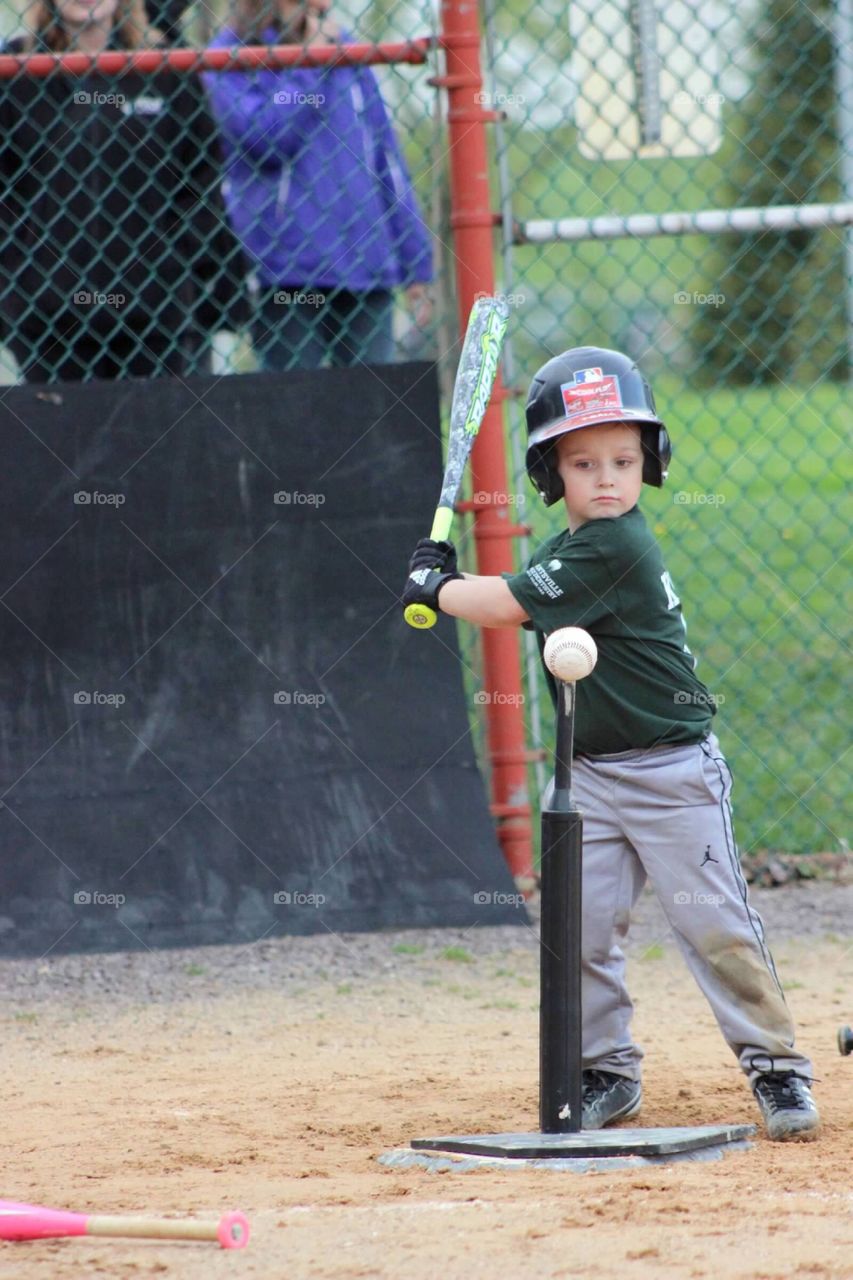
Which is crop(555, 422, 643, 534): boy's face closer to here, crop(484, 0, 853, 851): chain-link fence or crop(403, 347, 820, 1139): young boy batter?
crop(403, 347, 820, 1139): young boy batter

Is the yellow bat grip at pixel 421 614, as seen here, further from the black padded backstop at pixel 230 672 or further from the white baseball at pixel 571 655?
the black padded backstop at pixel 230 672

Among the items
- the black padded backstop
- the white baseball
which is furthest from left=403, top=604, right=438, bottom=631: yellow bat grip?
the black padded backstop

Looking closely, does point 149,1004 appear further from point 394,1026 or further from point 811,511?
point 811,511

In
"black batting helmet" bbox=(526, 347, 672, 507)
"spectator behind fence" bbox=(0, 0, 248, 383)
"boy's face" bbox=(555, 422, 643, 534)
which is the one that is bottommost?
"boy's face" bbox=(555, 422, 643, 534)

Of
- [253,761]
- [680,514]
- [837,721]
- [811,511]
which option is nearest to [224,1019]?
[253,761]

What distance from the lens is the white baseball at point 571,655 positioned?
2.85 meters

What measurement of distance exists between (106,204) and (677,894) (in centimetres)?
291

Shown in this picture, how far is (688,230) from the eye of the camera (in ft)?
15.5

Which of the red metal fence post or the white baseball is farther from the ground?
the red metal fence post

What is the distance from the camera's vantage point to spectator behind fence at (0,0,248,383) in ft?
15.9

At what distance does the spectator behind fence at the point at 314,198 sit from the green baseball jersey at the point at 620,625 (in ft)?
6.38

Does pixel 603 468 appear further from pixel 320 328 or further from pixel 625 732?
pixel 320 328

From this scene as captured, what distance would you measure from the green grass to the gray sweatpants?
2.21 metres

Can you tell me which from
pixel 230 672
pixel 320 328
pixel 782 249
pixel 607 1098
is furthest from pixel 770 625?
pixel 782 249
